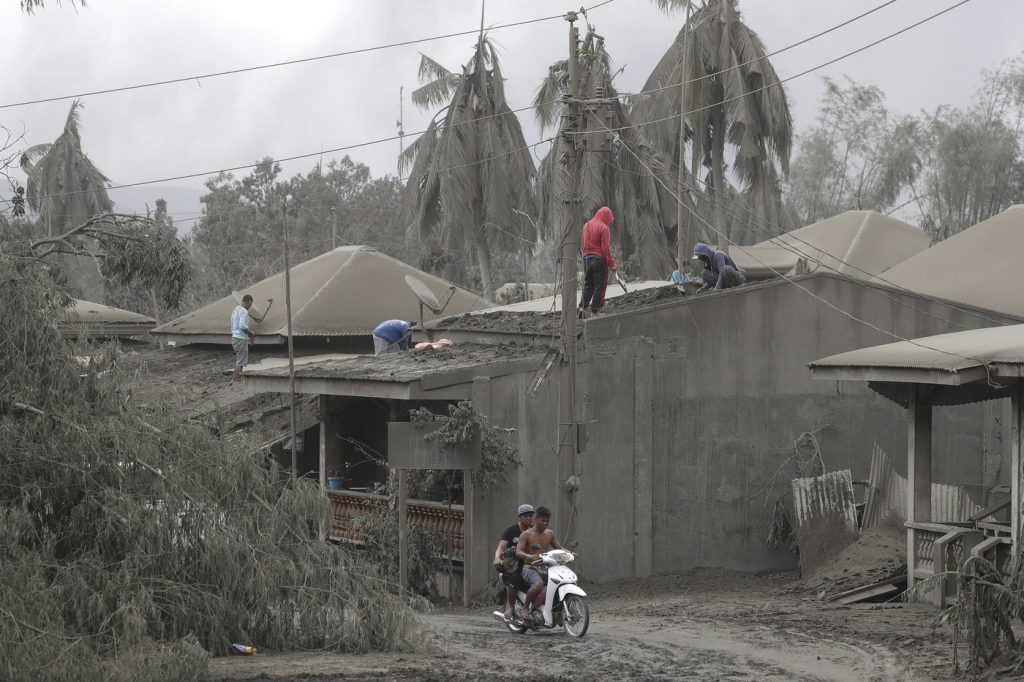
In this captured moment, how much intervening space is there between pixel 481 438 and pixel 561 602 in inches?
139

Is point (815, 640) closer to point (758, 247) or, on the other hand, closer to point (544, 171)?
point (758, 247)

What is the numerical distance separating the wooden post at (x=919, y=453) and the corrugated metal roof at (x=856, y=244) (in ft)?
48.3

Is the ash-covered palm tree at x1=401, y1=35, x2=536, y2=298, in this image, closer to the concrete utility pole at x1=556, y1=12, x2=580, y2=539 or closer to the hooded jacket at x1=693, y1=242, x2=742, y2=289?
the hooded jacket at x1=693, y1=242, x2=742, y2=289

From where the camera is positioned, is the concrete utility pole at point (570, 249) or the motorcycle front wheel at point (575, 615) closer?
the motorcycle front wheel at point (575, 615)

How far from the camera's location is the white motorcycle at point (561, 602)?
12.0 meters

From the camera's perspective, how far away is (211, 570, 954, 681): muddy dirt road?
977 centimetres

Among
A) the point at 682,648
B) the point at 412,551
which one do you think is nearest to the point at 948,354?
the point at 682,648

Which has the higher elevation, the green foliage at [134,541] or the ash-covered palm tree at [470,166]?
the ash-covered palm tree at [470,166]

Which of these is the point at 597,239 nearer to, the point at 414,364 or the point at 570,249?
the point at 570,249

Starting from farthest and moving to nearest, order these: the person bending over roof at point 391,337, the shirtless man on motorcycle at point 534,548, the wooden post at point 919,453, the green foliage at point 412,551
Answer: the person bending over roof at point 391,337 → the green foliage at point 412,551 → the wooden post at point 919,453 → the shirtless man on motorcycle at point 534,548

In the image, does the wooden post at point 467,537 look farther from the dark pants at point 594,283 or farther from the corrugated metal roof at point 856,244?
the corrugated metal roof at point 856,244

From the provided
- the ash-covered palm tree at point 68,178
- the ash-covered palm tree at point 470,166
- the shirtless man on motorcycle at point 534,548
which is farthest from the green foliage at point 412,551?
the ash-covered palm tree at point 68,178

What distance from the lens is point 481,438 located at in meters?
15.2

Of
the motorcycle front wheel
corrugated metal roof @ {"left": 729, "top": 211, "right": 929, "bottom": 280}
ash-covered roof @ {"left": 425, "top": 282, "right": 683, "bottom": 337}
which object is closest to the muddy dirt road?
the motorcycle front wheel
